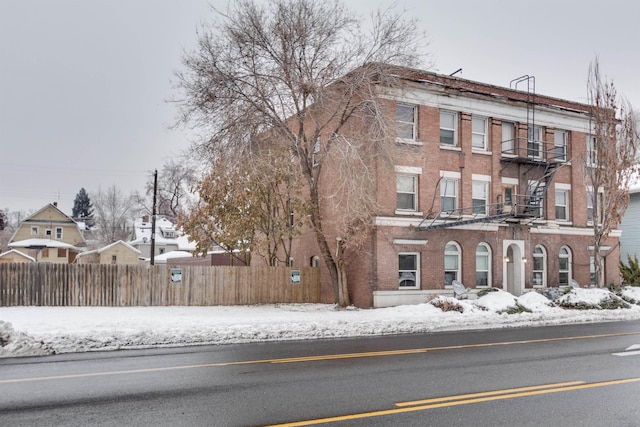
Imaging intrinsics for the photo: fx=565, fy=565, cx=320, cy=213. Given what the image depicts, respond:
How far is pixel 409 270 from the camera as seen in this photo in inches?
976

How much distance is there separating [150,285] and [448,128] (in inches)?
591

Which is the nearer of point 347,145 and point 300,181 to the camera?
point 347,145

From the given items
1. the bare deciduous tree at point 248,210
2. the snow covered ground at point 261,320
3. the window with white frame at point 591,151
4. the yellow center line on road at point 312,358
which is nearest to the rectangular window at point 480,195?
the snow covered ground at point 261,320

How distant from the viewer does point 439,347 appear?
13531 millimetres

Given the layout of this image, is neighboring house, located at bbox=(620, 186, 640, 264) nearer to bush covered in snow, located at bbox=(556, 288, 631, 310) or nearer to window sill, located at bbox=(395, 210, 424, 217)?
bush covered in snow, located at bbox=(556, 288, 631, 310)

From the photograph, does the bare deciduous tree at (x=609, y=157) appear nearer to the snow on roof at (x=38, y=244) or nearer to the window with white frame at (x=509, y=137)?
the window with white frame at (x=509, y=137)

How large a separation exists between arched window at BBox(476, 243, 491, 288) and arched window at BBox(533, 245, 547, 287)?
3.20 meters

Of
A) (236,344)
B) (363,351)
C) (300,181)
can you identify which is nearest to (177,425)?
(363,351)

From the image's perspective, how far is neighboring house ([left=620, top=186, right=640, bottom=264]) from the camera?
38.3 m

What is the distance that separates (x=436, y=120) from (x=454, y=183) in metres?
3.08

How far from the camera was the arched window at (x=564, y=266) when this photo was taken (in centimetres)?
2941

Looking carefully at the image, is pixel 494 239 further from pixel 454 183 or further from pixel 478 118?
pixel 478 118

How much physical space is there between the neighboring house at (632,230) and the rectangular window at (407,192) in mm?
20757

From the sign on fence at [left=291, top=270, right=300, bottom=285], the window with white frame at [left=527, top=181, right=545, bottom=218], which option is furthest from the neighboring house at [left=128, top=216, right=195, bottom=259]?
the window with white frame at [left=527, top=181, right=545, bottom=218]
